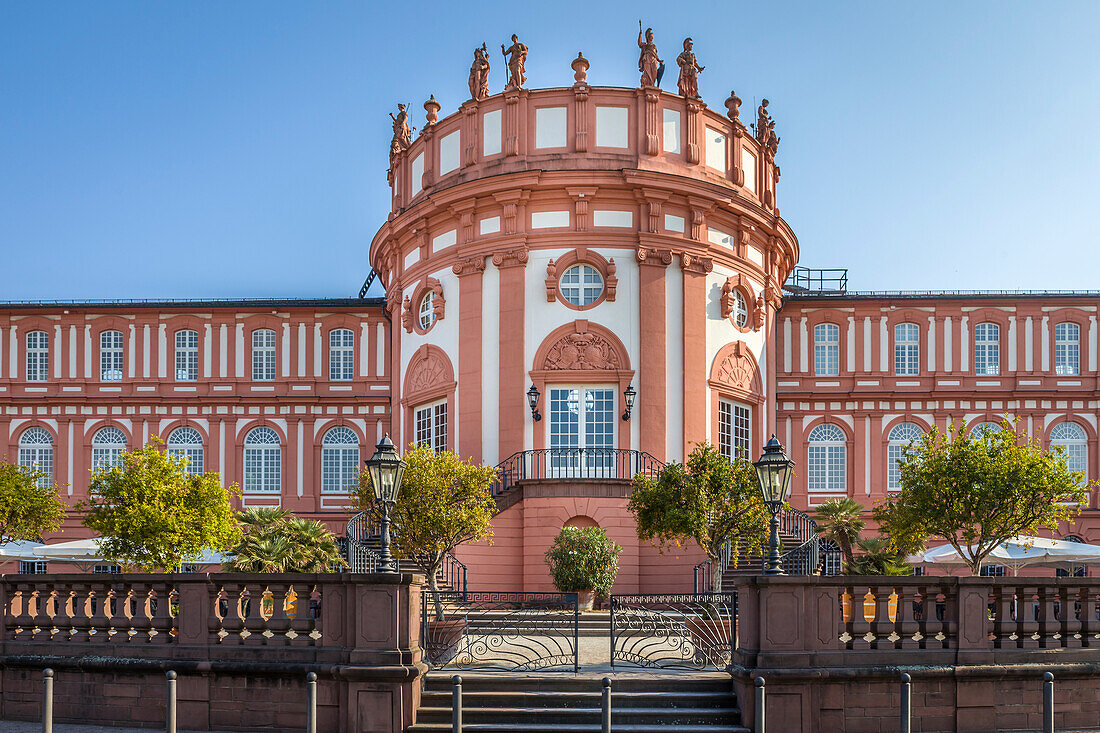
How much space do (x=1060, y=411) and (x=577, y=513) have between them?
65.2 feet

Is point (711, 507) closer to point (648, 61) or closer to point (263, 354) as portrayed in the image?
point (648, 61)

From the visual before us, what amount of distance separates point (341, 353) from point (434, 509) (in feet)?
54.9

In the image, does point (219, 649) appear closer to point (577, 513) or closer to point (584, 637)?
point (584, 637)

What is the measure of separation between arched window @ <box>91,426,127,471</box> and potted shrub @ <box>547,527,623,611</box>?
20995 mm

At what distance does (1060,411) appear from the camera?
37906mm

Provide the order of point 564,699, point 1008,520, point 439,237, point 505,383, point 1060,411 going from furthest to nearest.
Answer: point 1060,411, point 439,237, point 505,383, point 1008,520, point 564,699

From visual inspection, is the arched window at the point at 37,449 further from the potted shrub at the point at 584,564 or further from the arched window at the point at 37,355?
the potted shrub at the point at 584,564

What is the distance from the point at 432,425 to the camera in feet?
107

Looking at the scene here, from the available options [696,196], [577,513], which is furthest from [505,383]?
[696,196]

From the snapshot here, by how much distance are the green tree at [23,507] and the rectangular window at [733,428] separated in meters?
21.3

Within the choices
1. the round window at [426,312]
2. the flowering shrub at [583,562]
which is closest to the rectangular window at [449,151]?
the round window at [426,312]

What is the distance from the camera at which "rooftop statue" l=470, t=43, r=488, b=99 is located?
31.5 m

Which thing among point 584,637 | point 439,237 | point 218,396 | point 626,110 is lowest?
point 584,637

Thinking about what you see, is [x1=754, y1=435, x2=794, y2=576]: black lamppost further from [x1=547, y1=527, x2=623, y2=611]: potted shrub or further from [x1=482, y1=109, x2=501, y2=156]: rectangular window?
[x1=482, y1=109, x2=501, y2=156]: rectangular window
